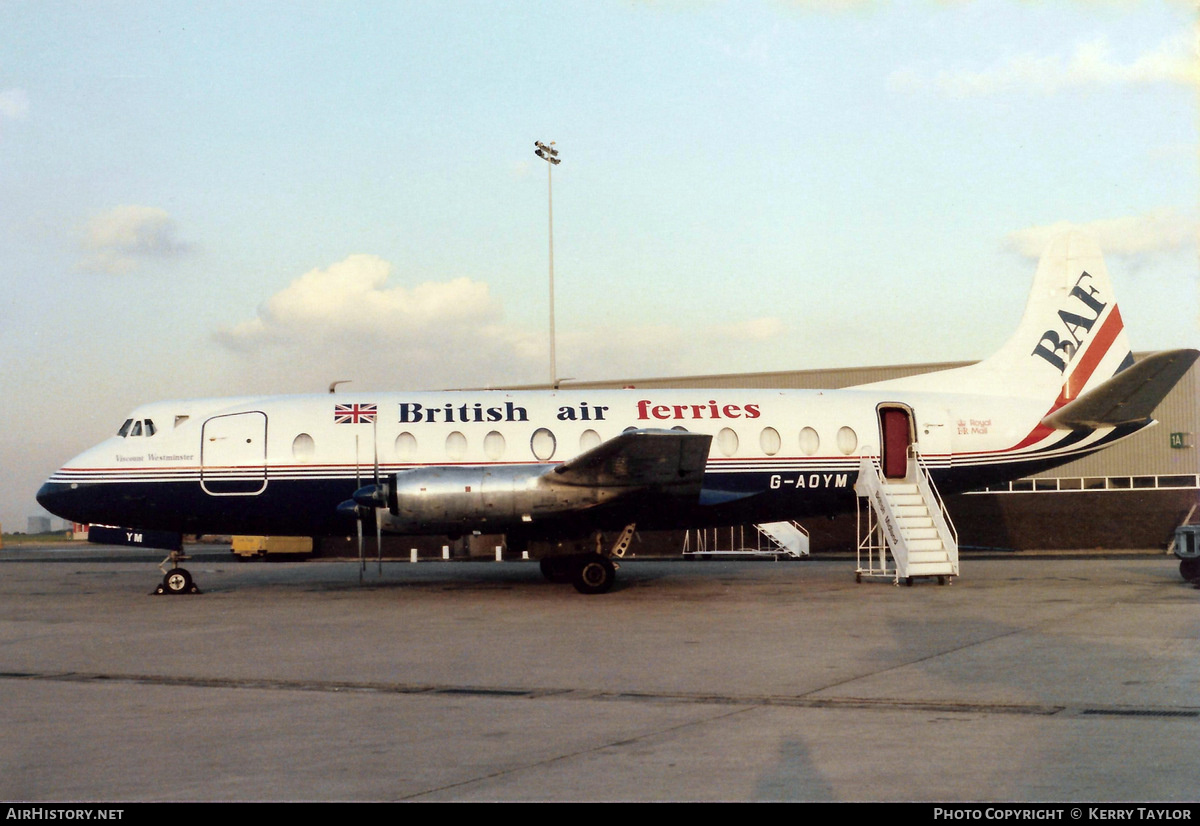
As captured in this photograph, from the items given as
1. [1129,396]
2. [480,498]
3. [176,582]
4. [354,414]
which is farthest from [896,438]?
[176,582]

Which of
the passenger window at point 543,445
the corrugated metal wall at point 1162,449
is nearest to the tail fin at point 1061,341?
the passenger window at point 543,445

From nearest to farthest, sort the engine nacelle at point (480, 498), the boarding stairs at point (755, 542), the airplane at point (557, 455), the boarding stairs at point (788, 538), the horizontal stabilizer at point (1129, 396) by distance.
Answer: the engine nacelle at point (480, 498), the airplane at point (557, 455), the horizontal stabilizer at point (1129, 396), the boarding stairs at point (788, 538), the boarding stairs at point (755, 542)

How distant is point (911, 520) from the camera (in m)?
20.0

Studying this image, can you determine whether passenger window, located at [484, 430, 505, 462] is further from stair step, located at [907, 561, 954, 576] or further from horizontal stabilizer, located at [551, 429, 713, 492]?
stair step, located at [907, 561, 954, 576]

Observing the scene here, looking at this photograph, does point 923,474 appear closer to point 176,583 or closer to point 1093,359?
point 1093,359

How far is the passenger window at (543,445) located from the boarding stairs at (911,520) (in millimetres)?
5969

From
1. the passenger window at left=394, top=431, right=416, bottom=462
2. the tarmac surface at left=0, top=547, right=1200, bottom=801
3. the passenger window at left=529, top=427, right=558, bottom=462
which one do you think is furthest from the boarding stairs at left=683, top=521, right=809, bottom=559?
the passenger window at left=394, top=431, right=416, bottom=462

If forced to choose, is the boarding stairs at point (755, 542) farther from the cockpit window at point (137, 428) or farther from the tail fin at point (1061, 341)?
the cockpit window at point (137, 428)

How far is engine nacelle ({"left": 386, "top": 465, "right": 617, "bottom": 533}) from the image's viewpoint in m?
17.5

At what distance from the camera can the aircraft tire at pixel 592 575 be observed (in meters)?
19.2

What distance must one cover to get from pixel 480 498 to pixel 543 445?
8.50 feet

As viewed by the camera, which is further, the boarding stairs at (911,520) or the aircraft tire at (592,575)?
the boarding stairs at (911,520)

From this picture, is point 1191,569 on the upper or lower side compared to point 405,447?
lower

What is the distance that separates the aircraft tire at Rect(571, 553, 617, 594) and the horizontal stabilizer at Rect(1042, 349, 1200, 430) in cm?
948
